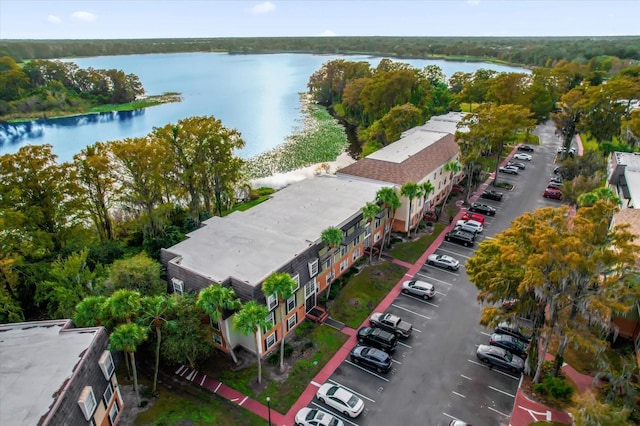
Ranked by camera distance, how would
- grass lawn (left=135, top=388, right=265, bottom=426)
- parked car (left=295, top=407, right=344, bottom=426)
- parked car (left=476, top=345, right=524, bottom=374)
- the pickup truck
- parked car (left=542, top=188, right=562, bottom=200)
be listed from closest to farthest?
parked car (left=295, top=407, right=344, bottom=426)
grass lawn (left=135, top=388, right=265, bottom=426)
parked car (left=476, top=345, right=524, bottom=374)
the pickup truck
parked car (left=542, top=188, right=562, bottom=200)

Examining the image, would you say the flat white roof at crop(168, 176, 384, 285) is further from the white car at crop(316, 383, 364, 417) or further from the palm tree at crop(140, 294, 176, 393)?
the white car at crop(316, 383, 364, 417)

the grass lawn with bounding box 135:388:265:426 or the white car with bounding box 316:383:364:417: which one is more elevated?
the white car with bounding box 316:383:364:417

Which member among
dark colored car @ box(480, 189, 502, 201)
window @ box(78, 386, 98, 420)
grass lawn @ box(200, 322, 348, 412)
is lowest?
grass lawn @ box(200, 322, 348, 412)

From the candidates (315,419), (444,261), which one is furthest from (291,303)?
(444,261)

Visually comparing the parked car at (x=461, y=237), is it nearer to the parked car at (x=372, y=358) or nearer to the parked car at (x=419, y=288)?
the parked car at (x=419, y=288)

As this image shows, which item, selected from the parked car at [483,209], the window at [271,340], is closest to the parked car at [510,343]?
the window at [271,340]

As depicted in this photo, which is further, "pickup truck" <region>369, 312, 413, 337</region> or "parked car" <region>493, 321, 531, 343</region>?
"pickup truck" <region>369, 312, 413, 337</region>

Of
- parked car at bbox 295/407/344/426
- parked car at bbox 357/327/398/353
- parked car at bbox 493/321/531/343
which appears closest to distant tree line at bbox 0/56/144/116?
parked car at bbox 357/327/398/353
